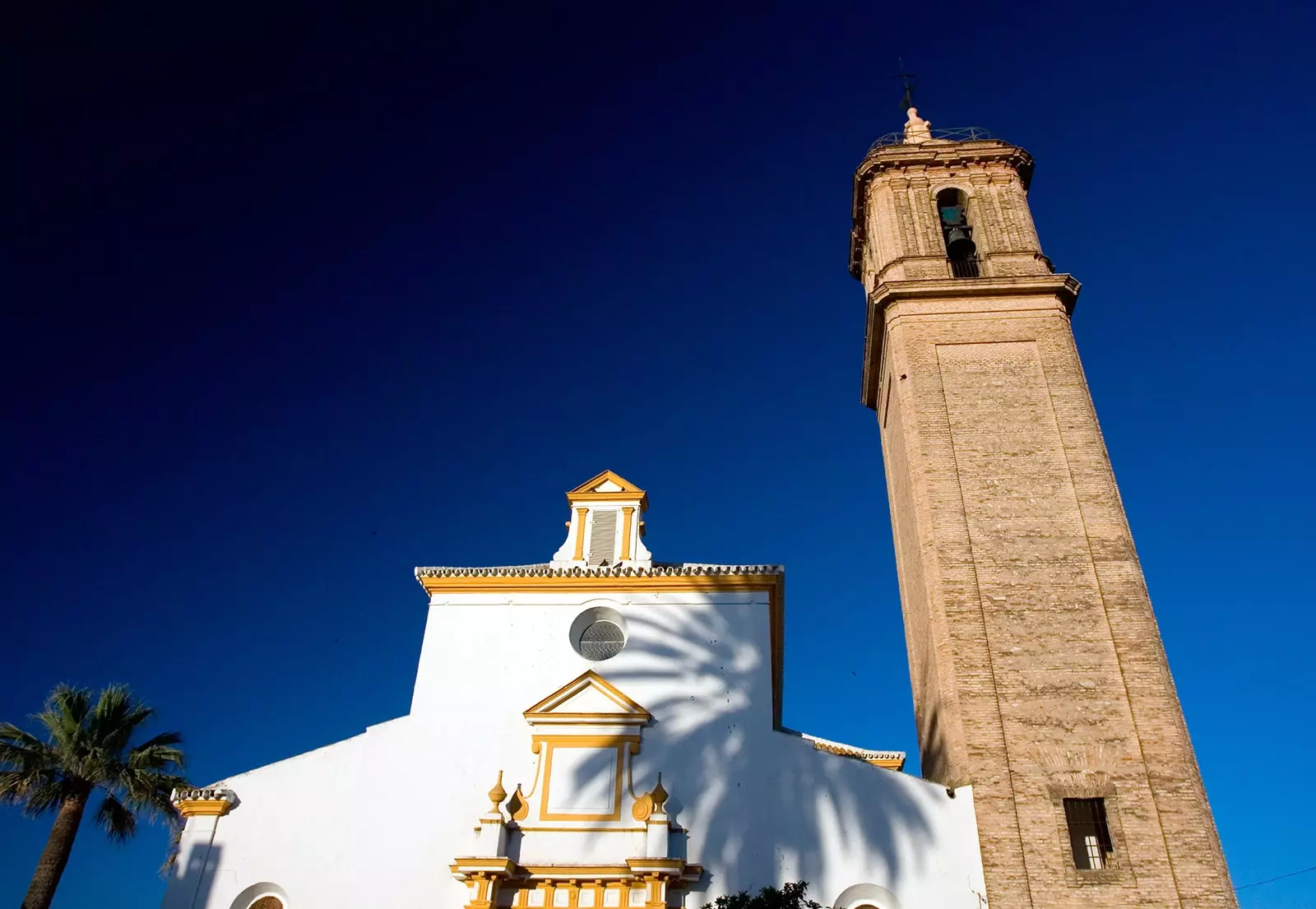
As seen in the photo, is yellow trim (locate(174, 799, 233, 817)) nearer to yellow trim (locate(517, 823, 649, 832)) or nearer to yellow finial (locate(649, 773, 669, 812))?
yellow trim (locate(517, 823, 649, 832))

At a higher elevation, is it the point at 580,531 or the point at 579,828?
the point at 580,531

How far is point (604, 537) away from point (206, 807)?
330 inches

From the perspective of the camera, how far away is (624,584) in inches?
678

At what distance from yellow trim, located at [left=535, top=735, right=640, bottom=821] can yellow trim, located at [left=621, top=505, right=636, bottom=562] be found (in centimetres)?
399

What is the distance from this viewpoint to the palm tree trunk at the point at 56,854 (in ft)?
50.5

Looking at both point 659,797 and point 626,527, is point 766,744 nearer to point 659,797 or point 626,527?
point 659,797

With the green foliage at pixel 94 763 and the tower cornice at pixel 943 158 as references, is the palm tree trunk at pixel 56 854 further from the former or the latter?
the tower cornice at pixel 943 158

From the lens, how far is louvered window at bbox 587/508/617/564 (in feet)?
60.5

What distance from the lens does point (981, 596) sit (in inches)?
643

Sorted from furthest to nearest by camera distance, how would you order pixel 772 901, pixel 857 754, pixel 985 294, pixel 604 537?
pixel 857 754 < pixel 985 294 < pixel 604 537 < pixel 772 901

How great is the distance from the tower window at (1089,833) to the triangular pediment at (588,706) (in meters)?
6.83

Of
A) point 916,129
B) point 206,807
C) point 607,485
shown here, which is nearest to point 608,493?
point 607,485

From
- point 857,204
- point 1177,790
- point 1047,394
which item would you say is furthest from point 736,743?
point 857,204

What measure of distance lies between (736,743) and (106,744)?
11.6 m
